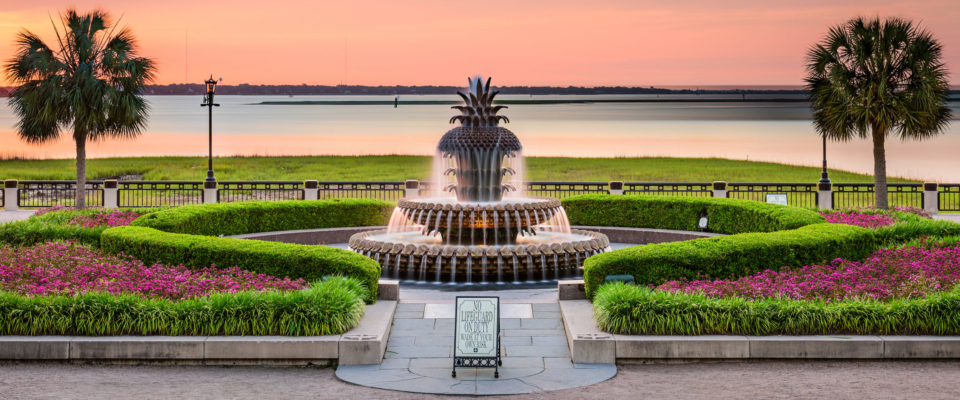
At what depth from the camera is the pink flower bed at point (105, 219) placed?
18.0 m

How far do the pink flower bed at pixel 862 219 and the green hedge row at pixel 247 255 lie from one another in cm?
1098

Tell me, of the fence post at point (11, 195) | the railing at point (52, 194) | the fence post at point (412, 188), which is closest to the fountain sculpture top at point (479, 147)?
the fence post at point (412, 188)

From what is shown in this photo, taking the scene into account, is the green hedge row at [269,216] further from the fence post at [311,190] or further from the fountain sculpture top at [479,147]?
the fence post at [311,190]

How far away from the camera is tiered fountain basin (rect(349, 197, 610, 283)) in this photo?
592 inches

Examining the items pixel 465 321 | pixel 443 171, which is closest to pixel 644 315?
pixel 465 321

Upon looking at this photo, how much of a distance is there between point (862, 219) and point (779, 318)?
33.0ft

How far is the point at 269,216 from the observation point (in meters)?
20.1

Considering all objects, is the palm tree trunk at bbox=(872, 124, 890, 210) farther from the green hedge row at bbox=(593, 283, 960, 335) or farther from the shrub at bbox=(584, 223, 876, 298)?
the green hedge row at bbox=(593, 283, 960, 335)

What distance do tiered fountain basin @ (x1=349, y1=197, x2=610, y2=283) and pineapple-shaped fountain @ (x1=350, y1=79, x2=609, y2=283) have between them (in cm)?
2

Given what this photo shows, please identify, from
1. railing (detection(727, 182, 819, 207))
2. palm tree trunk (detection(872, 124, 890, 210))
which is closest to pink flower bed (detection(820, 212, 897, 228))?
railing (detection(727, 182, 819, 207))

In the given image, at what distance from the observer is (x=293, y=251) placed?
12727mm

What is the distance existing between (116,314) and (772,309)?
756cm

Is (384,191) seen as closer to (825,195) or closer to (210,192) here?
(210,192)

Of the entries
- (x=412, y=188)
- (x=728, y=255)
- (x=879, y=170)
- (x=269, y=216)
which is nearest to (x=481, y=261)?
(x=728, y=255)
